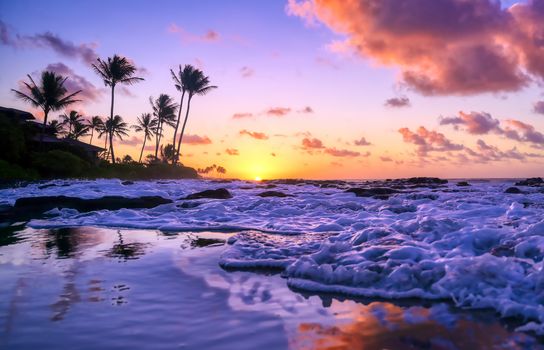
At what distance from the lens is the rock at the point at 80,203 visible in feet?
35.6

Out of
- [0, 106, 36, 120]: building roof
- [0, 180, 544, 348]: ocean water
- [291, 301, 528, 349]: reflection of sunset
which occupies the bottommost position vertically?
[291, 301, 528, 349]: reflection of sunset

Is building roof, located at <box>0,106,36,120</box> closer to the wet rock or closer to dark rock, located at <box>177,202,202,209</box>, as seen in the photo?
the wet rock

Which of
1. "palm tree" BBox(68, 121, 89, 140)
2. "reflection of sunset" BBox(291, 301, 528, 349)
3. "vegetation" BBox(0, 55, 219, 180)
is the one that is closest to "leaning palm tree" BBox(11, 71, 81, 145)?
"vegetation" BBox(0, 55, 219, 180)

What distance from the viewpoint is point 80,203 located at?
11.0 meters

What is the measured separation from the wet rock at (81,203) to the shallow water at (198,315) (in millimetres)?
6329

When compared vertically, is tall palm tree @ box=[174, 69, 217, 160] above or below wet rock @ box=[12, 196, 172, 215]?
above

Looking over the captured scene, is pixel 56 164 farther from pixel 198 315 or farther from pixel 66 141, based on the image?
pixel 198 315

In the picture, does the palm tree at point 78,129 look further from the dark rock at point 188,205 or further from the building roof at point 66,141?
the dark rock at point 188,205

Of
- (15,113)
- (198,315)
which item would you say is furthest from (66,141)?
(198,315)

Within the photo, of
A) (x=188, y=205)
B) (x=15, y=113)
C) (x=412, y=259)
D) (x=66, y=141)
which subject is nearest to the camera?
(x=412, y=259)

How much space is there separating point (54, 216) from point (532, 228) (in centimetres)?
957

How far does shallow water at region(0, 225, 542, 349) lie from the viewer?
8.56 feet

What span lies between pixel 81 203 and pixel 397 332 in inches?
398

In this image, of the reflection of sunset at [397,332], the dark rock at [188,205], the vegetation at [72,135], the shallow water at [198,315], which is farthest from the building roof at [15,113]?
the reflection of sunset at [397,332]
